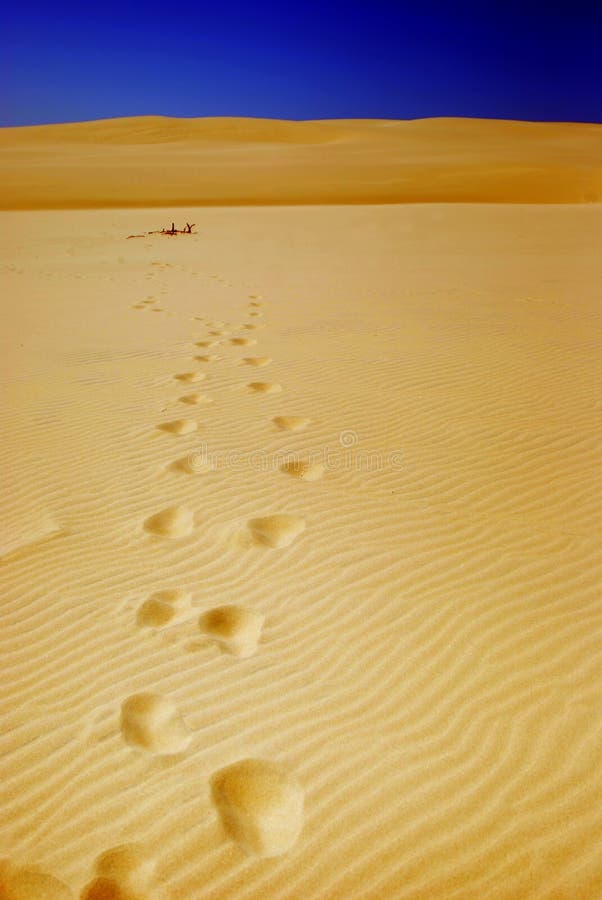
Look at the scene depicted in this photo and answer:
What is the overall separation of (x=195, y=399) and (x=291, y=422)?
3.09 feet

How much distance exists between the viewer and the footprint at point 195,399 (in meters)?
4.83

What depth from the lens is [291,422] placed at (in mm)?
4449

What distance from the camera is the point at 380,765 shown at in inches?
75.3

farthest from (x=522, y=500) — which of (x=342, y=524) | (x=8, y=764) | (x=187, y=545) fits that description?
(x=8, y=764)

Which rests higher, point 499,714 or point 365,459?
point 365,459

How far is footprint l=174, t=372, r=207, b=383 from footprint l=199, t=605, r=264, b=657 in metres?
3.12

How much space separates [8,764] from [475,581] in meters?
1.97

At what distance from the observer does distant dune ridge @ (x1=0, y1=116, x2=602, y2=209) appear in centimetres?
2498

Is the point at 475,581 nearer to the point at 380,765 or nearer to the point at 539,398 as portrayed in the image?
the point at 380,765

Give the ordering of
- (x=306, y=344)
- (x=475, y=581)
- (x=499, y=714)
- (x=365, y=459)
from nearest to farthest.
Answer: (x=499, y=714) < (x=475, y=581) < (x=365, y=459) < (x=306, y=344)

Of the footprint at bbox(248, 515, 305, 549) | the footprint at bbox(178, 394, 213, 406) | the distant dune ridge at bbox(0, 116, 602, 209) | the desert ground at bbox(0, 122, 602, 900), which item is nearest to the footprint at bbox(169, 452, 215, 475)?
the desert ground at bbox(0, 122, 602, 900)

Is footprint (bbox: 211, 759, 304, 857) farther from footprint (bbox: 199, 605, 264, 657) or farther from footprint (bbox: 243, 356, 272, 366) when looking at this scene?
footprint (bbox: 243, 356, 272, 366)

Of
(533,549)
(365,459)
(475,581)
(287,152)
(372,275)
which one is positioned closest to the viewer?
(475,581)

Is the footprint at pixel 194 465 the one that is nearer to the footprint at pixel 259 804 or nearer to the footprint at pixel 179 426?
the footprint at pixel 179 426
